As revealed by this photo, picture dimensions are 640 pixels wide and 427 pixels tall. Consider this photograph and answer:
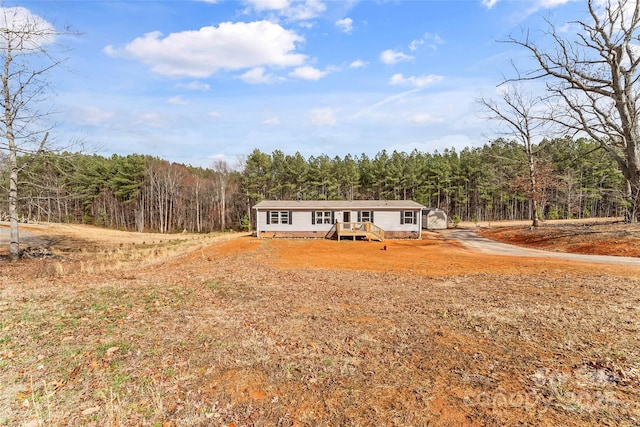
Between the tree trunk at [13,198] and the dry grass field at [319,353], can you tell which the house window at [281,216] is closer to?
the tree trunk at [13,198]

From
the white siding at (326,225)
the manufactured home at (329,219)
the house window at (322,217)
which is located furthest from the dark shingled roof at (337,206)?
the house window at (322,217)

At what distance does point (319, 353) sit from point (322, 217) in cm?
2260

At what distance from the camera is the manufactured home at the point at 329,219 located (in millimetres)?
27234

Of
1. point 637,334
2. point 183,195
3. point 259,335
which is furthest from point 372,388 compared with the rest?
point 183,195

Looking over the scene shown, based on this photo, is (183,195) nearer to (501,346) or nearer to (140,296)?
(140,296)

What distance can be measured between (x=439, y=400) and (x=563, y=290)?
719 centimetres

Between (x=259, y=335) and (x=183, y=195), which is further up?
(x=183, y=195)

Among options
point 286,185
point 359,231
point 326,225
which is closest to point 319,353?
point 359,231

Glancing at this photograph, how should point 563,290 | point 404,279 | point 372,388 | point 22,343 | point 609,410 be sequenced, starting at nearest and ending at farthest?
1. point 609,410
2. point 372,388
3. point 22,343
4. point 563,290
5. point 404,279

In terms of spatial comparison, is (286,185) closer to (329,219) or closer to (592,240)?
(329,219)

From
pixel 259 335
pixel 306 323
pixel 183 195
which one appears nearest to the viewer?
pixel 259 335

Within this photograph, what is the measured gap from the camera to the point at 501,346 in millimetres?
5230

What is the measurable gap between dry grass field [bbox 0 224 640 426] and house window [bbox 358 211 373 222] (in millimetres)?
17491

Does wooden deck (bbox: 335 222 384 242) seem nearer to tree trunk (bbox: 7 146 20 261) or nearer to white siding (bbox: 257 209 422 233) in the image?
white siding (bbox: 257 209 422 233)
